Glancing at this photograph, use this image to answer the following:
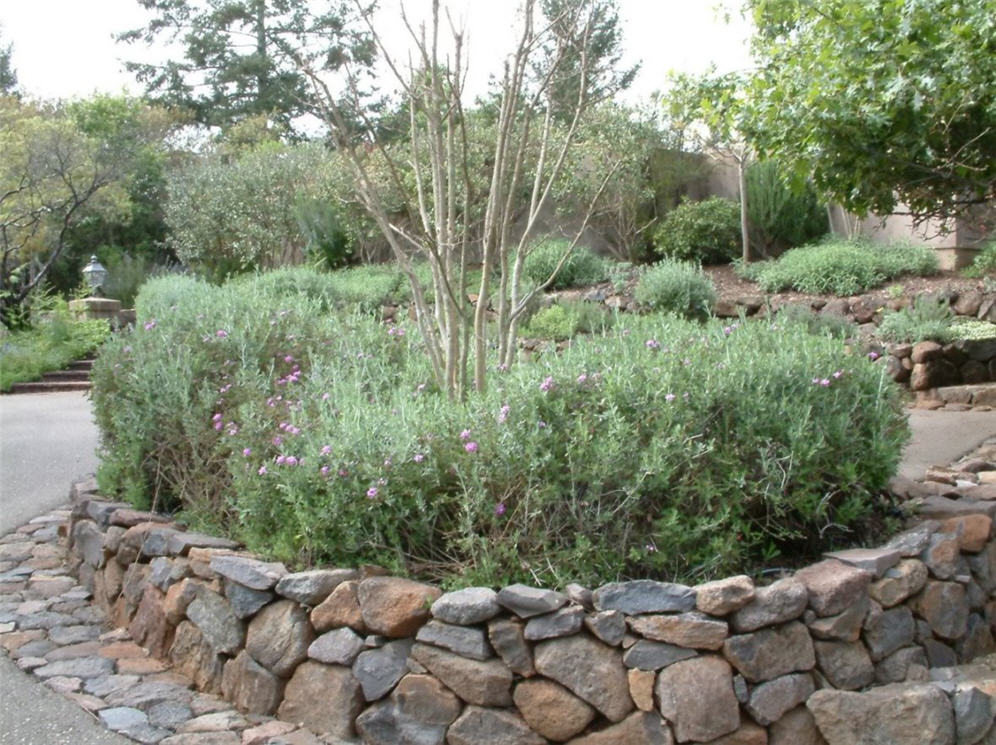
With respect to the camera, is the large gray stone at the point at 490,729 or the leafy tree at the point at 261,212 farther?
the leafy tree at the point at 261,212

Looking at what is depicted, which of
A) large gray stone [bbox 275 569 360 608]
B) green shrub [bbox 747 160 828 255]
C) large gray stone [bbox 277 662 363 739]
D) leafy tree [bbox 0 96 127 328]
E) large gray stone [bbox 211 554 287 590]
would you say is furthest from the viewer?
leafy tree [bbox 0 96 127 328]

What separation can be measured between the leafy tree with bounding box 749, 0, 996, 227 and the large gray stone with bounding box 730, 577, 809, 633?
116 inches

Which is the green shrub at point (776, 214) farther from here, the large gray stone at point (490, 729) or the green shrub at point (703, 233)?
the large gray stone at point (490, 729)

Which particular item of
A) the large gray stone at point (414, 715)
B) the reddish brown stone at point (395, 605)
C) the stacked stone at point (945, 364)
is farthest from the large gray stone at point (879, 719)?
the stacked stone at point (945, 364)

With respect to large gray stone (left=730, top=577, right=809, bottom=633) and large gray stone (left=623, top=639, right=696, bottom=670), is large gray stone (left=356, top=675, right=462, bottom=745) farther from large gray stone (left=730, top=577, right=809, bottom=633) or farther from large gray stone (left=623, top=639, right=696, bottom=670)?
large gray stone (left=730, top=577, right=809, bottom=633)

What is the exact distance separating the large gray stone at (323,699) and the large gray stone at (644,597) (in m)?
0.92

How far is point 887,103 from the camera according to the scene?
5.17 m

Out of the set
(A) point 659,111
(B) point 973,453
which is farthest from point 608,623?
(A) point 659,111

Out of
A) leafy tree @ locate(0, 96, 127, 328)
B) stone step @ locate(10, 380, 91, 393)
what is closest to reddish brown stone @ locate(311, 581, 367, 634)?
stone step @ locate(10, 380, 91, 393)

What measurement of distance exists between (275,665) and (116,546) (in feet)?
4.71

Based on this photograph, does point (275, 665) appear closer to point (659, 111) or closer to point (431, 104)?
point (431, 104)

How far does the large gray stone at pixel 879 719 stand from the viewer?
10.5 ft

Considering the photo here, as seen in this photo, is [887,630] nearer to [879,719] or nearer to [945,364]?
[879,719]

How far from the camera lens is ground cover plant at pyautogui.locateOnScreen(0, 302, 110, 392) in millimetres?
12688
